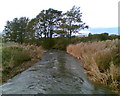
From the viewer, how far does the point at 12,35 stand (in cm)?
2495

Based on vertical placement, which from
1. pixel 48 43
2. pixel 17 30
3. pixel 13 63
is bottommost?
pixel 13 63

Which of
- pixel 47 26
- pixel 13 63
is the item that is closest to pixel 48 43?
pixel 47 26

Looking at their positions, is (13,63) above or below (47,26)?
below

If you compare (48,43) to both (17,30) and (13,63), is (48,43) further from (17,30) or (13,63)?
(13,63)

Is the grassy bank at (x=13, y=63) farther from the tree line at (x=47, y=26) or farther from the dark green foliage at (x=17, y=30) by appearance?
the dark green foliage at (x=17, y=30)

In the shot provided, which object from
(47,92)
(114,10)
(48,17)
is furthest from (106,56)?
(48,17)

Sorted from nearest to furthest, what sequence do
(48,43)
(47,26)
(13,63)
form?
(13,63) < (48,43) < (47,26)

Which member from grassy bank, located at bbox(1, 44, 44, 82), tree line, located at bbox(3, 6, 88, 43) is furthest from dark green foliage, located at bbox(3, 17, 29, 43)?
grassy bank, located at bbox(1, 44, 44, 82)

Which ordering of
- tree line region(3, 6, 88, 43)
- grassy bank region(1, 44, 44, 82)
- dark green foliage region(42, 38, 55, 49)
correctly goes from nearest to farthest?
grassy bank region(1, 44, 44, 82), tree line region(3, 6, 88, 43), dark green foliage region(42, 38, 55, 49)

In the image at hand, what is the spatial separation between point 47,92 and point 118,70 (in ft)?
7.25

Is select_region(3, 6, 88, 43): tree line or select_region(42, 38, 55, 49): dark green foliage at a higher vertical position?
select_region(3, 6, 88, 43): tree line

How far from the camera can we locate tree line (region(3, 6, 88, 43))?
23062 mm

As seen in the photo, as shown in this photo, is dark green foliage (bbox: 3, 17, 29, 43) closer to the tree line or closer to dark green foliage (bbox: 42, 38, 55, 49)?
the tree line

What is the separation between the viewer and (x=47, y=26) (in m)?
24.5
